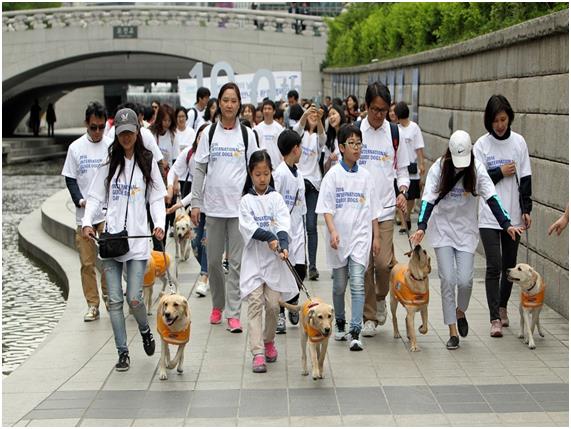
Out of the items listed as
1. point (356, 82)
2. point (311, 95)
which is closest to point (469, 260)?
point (356, 82)

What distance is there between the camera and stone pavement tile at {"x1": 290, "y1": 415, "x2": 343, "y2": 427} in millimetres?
6523

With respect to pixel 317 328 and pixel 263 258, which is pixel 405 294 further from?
pixel 317 328

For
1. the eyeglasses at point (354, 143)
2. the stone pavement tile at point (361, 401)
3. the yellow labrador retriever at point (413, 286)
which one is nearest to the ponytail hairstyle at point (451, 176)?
the yellow labrador retriever at point (413, 286)

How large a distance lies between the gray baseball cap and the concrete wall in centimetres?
389

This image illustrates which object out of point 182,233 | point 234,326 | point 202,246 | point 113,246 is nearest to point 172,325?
point 113,246

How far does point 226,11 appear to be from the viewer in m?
42.4

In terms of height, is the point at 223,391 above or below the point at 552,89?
below

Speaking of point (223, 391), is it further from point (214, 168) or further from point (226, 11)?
point (226, 11)

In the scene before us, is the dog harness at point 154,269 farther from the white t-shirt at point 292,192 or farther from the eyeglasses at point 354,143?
the eyeglasses at point 354,143

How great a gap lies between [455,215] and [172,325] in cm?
248

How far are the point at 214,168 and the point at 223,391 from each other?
2.54m

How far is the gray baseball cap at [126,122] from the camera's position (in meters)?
7.97

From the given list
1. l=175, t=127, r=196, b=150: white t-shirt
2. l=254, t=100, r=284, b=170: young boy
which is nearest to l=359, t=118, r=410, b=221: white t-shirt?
l=254, t=100, r=284, b=170: young boy

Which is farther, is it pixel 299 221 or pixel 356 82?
pixel 356 82
